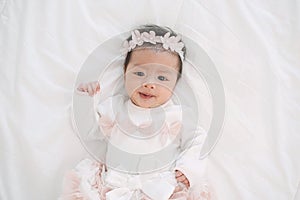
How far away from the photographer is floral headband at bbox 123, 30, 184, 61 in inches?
55.9

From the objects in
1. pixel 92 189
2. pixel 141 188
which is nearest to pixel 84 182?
pixel 92 189

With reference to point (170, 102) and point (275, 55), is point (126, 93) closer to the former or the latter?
point (170, 102)

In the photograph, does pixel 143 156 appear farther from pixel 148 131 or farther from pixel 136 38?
pixel 136 38

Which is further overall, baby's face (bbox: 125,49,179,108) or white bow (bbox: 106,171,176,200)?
baby's face (bbox: 125,49,179,108)

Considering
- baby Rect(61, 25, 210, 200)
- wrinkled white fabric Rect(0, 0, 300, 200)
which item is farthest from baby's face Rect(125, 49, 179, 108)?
wrinkled white fabric Rect(0, 0, 300, 200)

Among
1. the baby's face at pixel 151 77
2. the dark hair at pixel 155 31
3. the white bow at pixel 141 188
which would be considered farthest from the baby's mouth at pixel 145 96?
the white bow at pixel 141 188

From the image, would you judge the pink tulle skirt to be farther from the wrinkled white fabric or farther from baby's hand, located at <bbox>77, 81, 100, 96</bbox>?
baby's hand, located at <bbox>77, 81, 100, 96</bbox>

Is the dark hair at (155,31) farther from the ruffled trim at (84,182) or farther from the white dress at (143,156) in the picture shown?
the ruffled trim at (84,182)

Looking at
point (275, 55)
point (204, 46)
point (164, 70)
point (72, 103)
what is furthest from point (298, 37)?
point (72, 103)

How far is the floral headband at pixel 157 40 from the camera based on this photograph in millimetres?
1421

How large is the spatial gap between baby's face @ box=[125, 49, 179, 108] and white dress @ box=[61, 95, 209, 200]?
36mm

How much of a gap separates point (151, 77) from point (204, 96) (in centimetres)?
17

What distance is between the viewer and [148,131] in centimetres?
143

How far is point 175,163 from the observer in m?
Answer: 1.38
